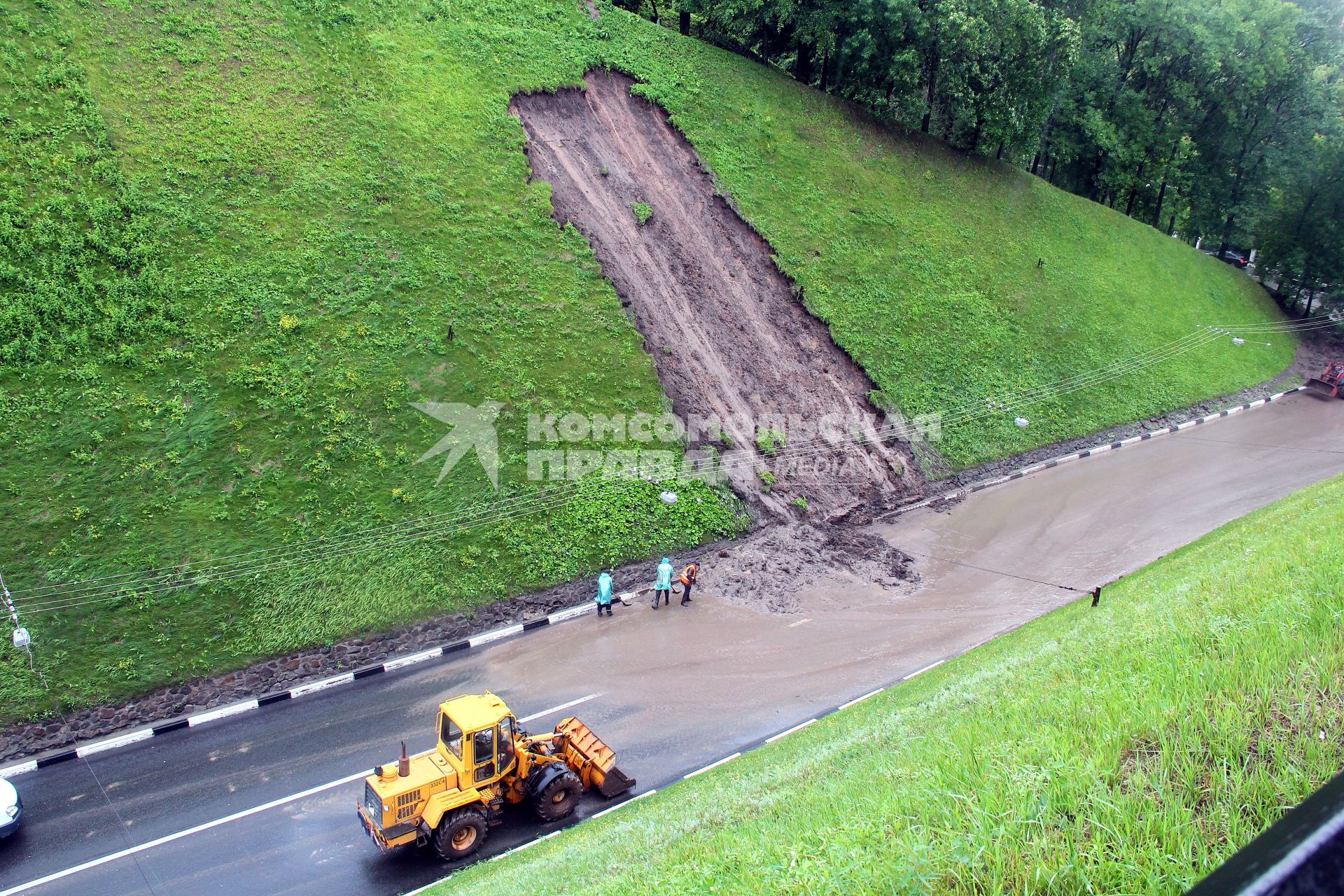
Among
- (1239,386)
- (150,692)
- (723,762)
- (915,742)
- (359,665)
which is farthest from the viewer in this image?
(1239,386)

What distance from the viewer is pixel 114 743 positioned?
14648mm

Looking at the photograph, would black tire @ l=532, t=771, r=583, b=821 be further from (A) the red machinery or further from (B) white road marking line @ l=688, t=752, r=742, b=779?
(A) the red machinery

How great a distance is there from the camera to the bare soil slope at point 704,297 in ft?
78.2

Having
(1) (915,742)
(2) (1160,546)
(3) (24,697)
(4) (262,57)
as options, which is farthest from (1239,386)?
(3) (24,697)

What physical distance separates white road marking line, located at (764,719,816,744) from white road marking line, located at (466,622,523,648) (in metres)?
6.32

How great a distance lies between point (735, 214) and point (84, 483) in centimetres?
2038

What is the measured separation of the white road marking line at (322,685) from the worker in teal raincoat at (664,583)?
6.83m

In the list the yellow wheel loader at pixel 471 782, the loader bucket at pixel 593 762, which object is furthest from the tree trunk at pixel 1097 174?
the yellow wheel loader at pixel 471 782

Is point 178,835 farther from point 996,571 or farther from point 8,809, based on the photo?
point 996,571

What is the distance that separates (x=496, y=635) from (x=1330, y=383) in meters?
39.1

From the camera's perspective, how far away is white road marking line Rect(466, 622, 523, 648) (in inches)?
696

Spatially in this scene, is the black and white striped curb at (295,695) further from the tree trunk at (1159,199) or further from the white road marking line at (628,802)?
the tree trunk at (1159,199)

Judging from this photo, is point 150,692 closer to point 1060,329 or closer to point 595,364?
point 595,364

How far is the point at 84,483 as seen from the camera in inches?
645
